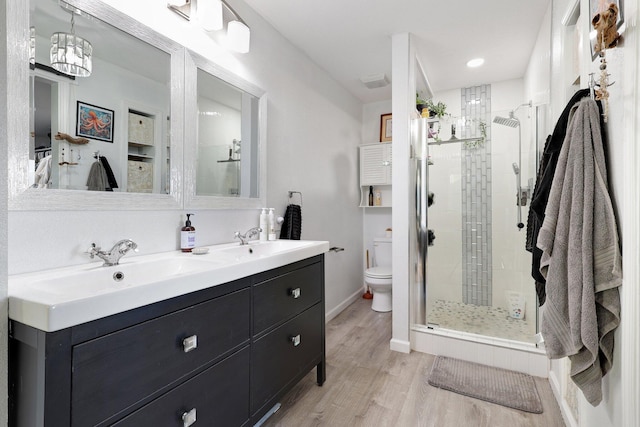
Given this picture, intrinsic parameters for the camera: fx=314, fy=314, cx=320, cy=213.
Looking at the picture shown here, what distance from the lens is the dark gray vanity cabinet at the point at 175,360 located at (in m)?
0.79

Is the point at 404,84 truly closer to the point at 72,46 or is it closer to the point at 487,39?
the point at 487,39

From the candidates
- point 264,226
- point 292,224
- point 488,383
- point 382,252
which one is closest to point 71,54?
point 264,226

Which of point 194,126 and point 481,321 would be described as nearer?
point 194,126

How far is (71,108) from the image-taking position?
1.22m

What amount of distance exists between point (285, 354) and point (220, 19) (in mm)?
1844

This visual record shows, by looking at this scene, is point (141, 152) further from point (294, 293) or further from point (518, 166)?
point (518, 166)

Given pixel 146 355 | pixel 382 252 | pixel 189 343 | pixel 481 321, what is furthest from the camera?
pixel 382 252

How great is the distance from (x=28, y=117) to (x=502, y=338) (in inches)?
115

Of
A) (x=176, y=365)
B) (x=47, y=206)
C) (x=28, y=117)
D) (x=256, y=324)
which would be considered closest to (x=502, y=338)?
(x=256, y=324)

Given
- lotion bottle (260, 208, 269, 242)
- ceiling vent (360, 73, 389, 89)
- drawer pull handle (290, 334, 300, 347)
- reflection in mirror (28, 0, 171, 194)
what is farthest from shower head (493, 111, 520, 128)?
reflection in mirror (28, 0, 171, 194)

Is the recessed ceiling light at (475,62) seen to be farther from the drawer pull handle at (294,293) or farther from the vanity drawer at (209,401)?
the vanity drawer at (209,401)

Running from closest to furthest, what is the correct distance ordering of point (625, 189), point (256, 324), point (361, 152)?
point (625, 189)
point (256, 324)
point (361, 152)

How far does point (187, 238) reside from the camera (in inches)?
64.0

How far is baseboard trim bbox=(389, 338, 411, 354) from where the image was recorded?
96.3 inches
